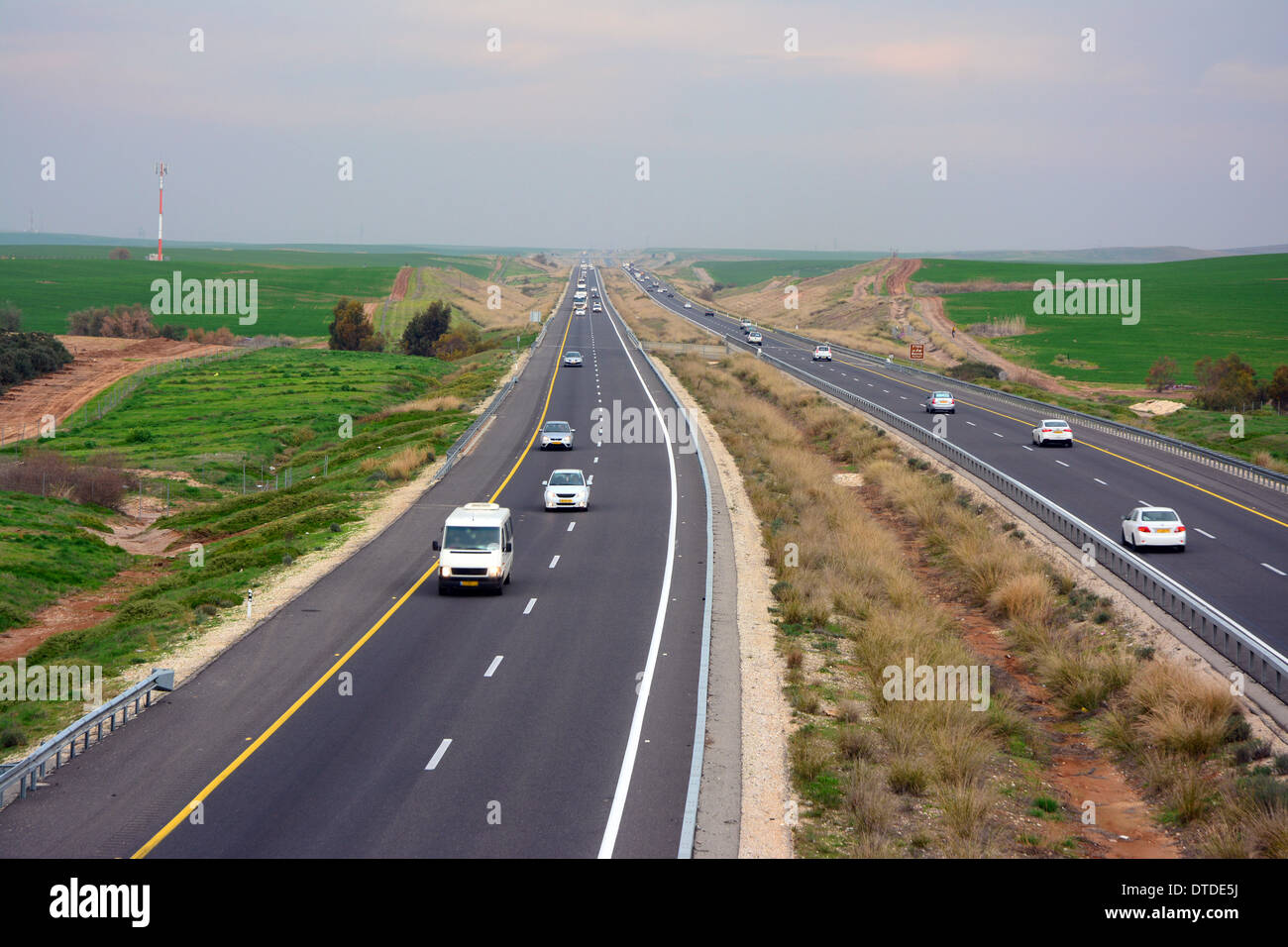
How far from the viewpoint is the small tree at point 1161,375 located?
266ft

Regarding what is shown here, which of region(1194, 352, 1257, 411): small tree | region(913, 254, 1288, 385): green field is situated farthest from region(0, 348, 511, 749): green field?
region(913, 254, 1288, 385): green field

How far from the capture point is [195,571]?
30.8m

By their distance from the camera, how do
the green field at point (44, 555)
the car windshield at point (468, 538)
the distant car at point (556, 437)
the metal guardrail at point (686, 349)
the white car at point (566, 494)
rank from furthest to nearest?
Result: the metal guardrail at point (686, 349)
the distant car at point (556, 437)
the white car at point (566, 494)
the green field at point (44, 555)
the car windshield at point (468, 538)

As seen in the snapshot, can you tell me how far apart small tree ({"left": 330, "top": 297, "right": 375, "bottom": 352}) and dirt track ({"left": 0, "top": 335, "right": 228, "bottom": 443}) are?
1124cm

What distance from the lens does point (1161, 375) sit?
269 feet

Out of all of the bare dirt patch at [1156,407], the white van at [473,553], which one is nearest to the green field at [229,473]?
the white van at [473,553]

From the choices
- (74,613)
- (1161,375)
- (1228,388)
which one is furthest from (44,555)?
(1161,375)

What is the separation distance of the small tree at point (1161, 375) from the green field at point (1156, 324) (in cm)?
154

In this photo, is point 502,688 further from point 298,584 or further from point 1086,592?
point 1086,592

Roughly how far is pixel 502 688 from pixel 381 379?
2723 inches

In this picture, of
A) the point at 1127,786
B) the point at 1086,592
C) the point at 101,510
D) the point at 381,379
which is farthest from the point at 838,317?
the point at 1127,786

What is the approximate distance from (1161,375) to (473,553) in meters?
71.1

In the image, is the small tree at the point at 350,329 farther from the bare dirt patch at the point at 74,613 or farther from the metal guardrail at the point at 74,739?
the metal guardrail at the point at 74,739

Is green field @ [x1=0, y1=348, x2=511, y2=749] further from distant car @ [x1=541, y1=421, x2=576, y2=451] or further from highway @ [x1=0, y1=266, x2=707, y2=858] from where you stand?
distant car @ [x1=541, y1=421, x2=576, y2=451]
